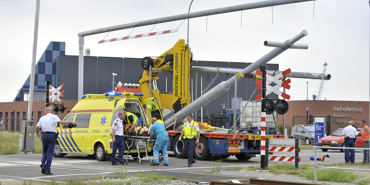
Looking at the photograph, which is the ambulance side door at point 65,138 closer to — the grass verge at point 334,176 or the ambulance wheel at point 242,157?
the ambulance wheel at point 242,157

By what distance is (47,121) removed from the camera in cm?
1553

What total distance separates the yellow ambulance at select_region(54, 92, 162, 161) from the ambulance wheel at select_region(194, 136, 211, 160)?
6.47ft

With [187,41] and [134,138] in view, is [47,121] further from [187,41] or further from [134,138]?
[187,41]

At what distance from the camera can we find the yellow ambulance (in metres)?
20.8

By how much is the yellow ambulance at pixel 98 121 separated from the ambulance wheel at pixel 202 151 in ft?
6.47

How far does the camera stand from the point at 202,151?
22109 mm

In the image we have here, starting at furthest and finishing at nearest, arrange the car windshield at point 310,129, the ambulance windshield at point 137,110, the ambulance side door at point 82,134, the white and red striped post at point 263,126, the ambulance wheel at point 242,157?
1. the car windshield at point 310,129
2. the ambulance wheel at point 242,157
3. the ambulance windshield at point 137,110
4. the ambulance side door at point 82,134
5. the white and red striped post at point 263,126

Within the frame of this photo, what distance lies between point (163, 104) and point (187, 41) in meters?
3.23

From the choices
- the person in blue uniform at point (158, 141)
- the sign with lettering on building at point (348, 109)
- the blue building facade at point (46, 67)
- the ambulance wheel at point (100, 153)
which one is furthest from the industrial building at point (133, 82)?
the person in blue uniform at point (158, 141)

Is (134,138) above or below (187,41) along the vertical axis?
below

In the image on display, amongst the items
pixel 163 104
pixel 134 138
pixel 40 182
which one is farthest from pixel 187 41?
pixel 40 182

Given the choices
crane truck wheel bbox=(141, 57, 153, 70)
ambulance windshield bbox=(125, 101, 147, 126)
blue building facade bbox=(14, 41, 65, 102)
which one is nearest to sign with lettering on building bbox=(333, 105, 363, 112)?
blue building facade bbox=(14, 41, 65, 102)

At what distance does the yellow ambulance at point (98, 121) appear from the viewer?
20750 millimetres

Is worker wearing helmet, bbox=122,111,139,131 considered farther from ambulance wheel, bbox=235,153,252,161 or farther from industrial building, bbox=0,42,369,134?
industrial building, bbox=0,42,369,134
